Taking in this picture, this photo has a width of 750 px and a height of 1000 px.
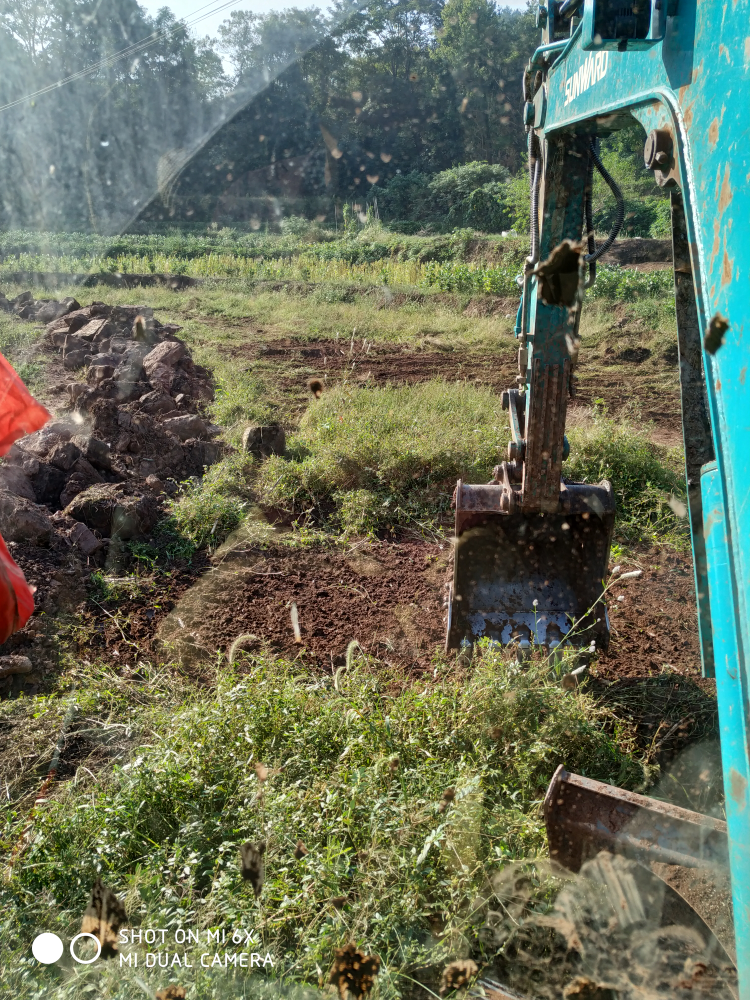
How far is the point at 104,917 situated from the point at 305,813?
64cm

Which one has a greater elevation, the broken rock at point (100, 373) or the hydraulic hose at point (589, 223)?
the hydraulic hose at point (589, 223)

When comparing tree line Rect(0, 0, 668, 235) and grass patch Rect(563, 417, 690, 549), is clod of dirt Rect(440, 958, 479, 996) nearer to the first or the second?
grass patch Rect(563, 417, 690, 549)

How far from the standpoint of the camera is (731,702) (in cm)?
117

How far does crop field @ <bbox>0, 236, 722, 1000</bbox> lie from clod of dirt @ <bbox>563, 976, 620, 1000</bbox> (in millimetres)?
85

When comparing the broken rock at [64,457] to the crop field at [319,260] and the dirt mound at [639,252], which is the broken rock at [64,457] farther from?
the dirt mound at [639,252]

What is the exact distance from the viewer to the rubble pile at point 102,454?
4.50m

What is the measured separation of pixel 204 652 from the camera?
12.1 ft

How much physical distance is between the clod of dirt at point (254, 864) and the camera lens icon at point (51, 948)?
42 centimetres

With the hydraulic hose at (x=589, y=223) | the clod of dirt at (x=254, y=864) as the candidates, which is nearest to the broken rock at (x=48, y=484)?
the clod of dirt at (x=254, y=864)

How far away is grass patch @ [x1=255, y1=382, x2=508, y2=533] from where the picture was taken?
5.29 metres

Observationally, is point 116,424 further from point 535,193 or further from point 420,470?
point 535,193

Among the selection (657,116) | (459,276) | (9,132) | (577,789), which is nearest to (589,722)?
(577,789)

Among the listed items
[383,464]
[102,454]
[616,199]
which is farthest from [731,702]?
[102,454]

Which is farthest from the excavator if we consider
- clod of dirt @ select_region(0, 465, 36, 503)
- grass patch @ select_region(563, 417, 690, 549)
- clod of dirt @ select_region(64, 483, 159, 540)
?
clod of dirt @ select_region(0, 465, 36, 503)
